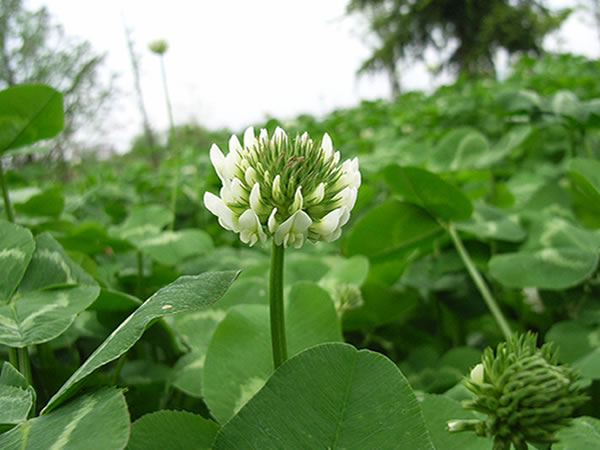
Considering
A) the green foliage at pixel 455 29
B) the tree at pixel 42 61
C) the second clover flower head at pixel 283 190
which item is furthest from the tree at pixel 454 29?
the second clover flower head at pixel 283 190

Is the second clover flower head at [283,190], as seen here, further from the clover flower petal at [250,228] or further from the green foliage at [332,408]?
the green foliage at [332,408]

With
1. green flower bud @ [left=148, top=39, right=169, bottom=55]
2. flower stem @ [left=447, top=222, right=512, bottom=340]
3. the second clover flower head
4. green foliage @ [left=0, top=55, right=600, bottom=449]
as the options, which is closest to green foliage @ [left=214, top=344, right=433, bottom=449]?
green foliage @ [left=0, top=55, right=600, bottom=449]

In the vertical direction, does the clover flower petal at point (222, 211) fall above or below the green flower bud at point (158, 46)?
below

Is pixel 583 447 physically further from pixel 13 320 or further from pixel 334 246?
pixel 334 246

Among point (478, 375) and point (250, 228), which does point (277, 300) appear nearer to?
point (250, 228)

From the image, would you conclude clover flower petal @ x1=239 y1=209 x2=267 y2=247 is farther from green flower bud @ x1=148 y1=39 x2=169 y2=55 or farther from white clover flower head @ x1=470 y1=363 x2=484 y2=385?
green flower bud @ x1=148 y1=39 x2=169 y2=55

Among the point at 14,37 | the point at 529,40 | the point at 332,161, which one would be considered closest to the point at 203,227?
the point at 332,161

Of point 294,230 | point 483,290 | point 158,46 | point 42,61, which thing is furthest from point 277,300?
point 42,61
